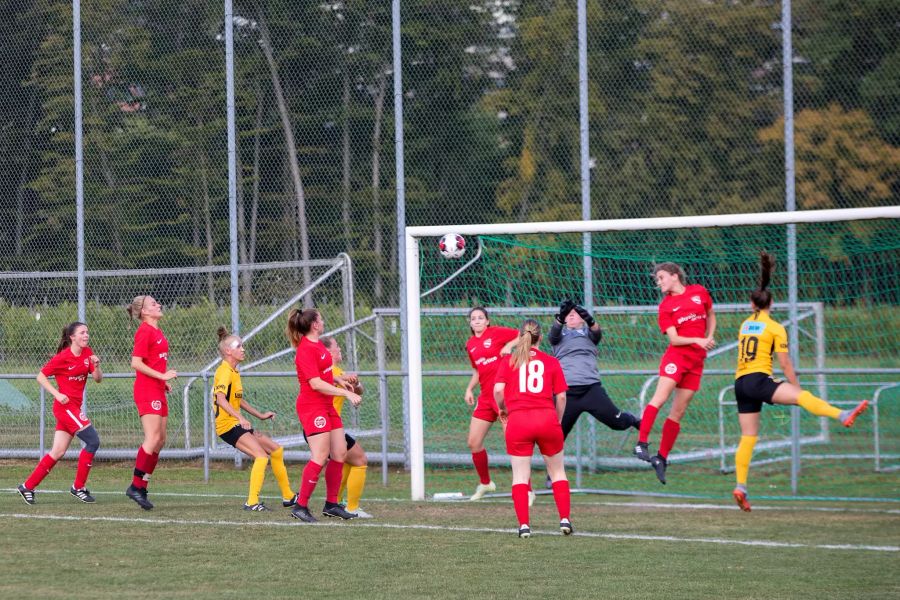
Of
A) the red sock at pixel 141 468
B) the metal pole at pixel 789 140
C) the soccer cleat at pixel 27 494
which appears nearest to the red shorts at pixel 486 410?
the red sock at pixel 141 468

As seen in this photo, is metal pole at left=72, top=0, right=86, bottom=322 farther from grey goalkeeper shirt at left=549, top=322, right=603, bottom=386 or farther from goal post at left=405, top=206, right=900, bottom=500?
grey goalkeeper shirt at left=549, top=322, right=603, bottom=386

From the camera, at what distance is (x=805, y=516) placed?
10930mm

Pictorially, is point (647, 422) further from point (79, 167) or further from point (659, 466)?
point (79, 167)

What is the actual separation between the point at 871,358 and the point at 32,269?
11.2 meters

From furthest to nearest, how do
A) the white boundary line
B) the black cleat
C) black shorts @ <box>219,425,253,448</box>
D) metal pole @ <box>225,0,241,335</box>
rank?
metal pole @ <box>225,0,241,335</box>
black shorts @ <box>219,425,253,448</box>
the black cleat
the white boundary line

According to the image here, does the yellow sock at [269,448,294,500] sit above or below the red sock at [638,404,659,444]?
below

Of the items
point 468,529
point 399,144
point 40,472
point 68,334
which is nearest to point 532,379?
point 468,529

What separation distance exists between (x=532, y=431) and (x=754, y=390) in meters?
2.12

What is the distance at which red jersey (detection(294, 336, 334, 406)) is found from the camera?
10.3 m

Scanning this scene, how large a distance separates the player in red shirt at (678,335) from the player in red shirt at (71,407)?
547 centimetres

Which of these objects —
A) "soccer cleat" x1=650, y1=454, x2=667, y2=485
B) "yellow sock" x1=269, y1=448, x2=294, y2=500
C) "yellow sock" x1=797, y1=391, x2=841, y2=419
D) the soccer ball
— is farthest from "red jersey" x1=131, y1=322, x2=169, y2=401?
"yellow sock" x1=797, y1=391, x2=841, y2=419

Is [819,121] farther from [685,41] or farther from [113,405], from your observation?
[113,405]

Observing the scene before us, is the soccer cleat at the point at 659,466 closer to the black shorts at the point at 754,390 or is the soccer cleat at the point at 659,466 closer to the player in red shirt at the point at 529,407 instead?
the black shorts at the point at 754,390

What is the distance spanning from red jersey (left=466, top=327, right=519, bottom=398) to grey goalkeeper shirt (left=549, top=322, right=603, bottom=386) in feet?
2.04
